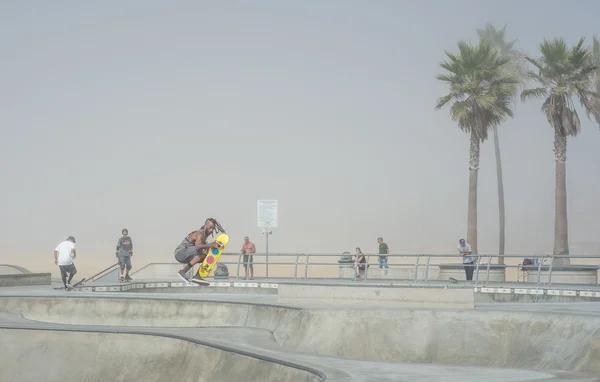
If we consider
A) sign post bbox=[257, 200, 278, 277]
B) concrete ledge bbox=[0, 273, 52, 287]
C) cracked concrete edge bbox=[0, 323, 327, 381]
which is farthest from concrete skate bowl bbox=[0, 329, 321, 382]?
sign post bbox=[257, 200, 278, 277]

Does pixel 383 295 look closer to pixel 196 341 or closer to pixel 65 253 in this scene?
pixel 196 341

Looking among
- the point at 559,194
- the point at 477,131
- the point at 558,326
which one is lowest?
the point at 558,326

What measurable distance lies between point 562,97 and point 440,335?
3026cm

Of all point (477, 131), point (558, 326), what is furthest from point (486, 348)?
point (477, 131)

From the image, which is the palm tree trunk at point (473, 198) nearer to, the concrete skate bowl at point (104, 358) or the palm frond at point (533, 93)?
the palm frond at point (533, 93)

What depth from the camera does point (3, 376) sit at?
1805 centimetres

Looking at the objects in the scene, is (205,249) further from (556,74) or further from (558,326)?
(556,74)

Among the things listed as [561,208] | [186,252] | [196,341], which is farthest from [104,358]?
[561,208]

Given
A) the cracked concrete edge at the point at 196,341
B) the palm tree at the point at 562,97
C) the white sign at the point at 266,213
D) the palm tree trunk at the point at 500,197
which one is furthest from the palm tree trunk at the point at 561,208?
the cracked concrete edge at the point at 196,341

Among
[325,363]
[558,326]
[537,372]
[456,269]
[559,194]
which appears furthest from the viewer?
[559,194]

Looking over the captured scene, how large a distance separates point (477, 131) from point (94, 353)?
112ft

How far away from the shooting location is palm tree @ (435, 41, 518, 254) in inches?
1855

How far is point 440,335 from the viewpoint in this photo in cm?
1730

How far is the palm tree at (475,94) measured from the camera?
47.1 m
